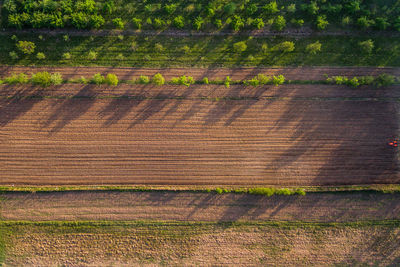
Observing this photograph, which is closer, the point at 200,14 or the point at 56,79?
the point at 56,79

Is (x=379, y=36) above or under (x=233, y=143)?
above

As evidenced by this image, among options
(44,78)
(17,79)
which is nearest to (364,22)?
(44,78)

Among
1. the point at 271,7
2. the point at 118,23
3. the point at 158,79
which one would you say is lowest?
the point at 158,79

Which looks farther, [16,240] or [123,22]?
[123,22]

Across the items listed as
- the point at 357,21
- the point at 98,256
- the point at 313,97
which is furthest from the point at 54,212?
the point at 357,21

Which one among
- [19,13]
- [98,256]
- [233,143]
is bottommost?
[98,256]

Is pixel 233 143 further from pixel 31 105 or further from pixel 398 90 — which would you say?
pixel 31 105

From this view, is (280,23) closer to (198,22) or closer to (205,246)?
(198,22)
